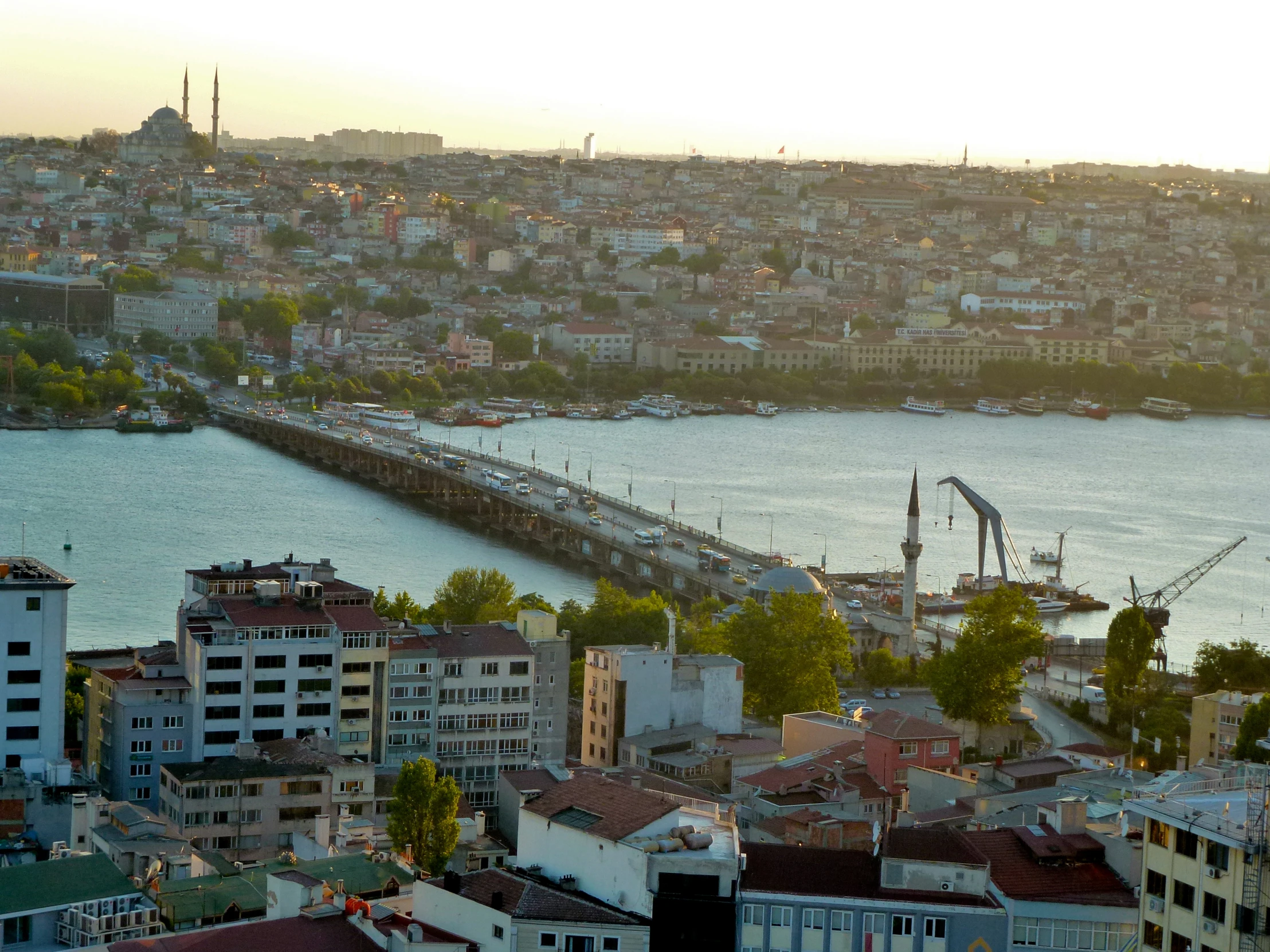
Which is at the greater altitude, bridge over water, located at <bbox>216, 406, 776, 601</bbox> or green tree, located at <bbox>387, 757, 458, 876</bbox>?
green tree, located at <bbox>387, 757, 458, 876</bbox>

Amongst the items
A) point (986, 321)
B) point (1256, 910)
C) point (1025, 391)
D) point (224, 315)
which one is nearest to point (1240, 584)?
point (1256, 910)

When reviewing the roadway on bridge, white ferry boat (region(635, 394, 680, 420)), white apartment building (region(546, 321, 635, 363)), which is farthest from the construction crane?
white apartment building (region(546, 321, 635, 363))

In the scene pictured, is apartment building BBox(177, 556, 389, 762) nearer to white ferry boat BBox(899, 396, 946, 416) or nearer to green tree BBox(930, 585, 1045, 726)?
green tree BBox(930, 585, 1045, 726)

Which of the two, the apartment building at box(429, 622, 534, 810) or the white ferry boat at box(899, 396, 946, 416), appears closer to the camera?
the apartment building at box(429, 622, 534, 810)

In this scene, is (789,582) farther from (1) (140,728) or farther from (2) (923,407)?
(2) (923,407)

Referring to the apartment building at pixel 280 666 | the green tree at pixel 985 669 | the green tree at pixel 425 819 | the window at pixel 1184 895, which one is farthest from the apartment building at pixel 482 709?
the window at pixel 1184 895
